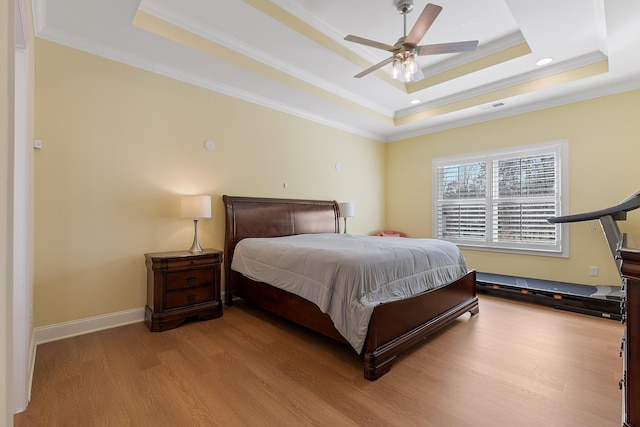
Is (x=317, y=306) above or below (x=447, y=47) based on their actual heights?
below

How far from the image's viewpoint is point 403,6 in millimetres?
2775

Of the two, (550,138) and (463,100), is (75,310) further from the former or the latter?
(550,138)

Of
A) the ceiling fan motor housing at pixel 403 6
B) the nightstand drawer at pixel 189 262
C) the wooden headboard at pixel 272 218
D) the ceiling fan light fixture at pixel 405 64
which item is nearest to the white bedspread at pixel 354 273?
the nightstand drawer at pixel 189 262

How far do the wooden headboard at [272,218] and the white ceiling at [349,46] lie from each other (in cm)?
143

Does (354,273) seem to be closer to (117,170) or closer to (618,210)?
(618,210)

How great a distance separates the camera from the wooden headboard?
366 centimetres

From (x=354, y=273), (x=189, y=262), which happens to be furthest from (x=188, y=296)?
(x=354, y=273)

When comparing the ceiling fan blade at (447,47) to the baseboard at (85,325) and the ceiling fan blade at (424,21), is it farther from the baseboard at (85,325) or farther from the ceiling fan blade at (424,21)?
the baseboard at (85,325)

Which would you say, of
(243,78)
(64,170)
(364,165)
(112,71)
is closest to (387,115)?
(364,165)

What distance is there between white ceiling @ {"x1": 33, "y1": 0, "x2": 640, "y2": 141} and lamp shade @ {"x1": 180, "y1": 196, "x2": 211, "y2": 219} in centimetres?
144

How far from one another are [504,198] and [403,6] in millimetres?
3295

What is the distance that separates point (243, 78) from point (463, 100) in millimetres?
3236

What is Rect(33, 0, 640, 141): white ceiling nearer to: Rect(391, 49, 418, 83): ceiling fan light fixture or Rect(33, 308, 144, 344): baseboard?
Rect(391, 49, 418, 83): ceiling fan light fixture

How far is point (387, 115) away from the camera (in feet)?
17.2
